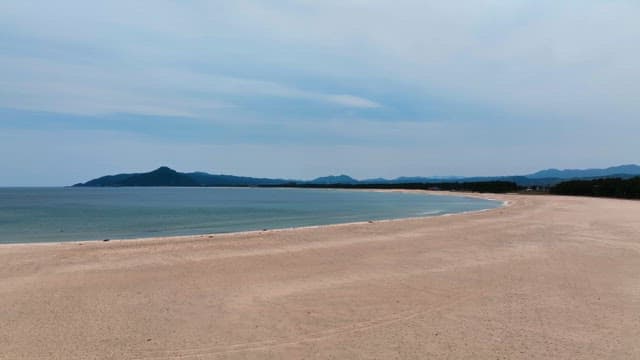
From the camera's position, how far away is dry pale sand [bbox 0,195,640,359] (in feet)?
22.6

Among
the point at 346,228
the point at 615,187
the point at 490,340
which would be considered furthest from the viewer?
the point at 615,187

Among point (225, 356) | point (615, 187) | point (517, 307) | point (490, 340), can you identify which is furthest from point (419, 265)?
point (615, 187)

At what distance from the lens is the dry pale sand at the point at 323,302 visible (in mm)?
6895

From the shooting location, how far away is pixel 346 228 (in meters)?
24.8

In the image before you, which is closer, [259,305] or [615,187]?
[259,305]

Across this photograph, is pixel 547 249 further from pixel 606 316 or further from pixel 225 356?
pixel 225 356

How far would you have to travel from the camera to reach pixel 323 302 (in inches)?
369

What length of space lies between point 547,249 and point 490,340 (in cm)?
1072

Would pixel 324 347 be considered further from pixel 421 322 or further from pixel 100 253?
pixel 100 253

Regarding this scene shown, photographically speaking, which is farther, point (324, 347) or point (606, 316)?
point (606, 316)

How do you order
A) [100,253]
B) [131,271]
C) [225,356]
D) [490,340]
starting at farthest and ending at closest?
[100,253] < [131,271] < [490,340] < [225,356]

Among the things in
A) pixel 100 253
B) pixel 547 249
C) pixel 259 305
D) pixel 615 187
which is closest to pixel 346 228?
pixel 547 249

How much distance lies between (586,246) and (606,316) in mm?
9895

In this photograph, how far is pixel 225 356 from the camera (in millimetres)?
6523
